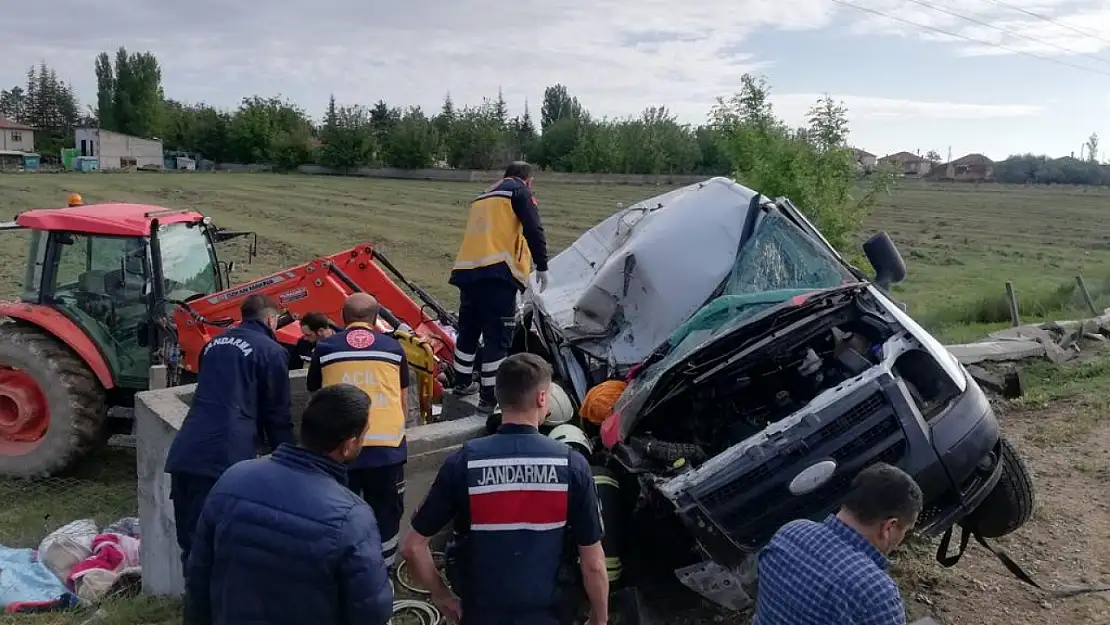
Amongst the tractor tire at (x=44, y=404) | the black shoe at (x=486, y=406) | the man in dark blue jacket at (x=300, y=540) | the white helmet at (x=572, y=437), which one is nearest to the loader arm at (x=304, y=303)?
the tractor tire at (x=44, y=404)

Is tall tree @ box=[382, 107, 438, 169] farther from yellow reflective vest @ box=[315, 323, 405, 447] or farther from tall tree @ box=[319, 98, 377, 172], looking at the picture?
yellow reflective vest @ box=[315, 323, 405, 447]

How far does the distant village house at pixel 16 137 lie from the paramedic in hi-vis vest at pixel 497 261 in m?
86.4

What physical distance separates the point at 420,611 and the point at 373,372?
1.24m

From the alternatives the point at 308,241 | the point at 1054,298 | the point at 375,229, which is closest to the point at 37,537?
the point at 1054,298

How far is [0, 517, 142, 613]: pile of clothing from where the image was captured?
Result: 5.03 m

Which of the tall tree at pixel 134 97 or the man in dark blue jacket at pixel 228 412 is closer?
the man in dark blue jacket at pixel 228 412

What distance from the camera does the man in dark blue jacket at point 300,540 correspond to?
259 cm

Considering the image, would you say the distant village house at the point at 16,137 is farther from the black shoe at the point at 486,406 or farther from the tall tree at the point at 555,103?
the black shoe at the point at 486,406

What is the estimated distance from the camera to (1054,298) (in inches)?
621

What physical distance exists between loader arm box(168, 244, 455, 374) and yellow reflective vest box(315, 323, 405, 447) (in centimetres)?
220

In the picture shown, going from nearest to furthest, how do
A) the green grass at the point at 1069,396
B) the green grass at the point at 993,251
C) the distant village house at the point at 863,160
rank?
the green grass at the point at 1069,396 < the distant village house at the point at 863,160 < the green grass at the point at 993,251

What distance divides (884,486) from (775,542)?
0.36 m

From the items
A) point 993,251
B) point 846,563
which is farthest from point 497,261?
point 993,251

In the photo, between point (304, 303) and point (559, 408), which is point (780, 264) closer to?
point (559, 408)
